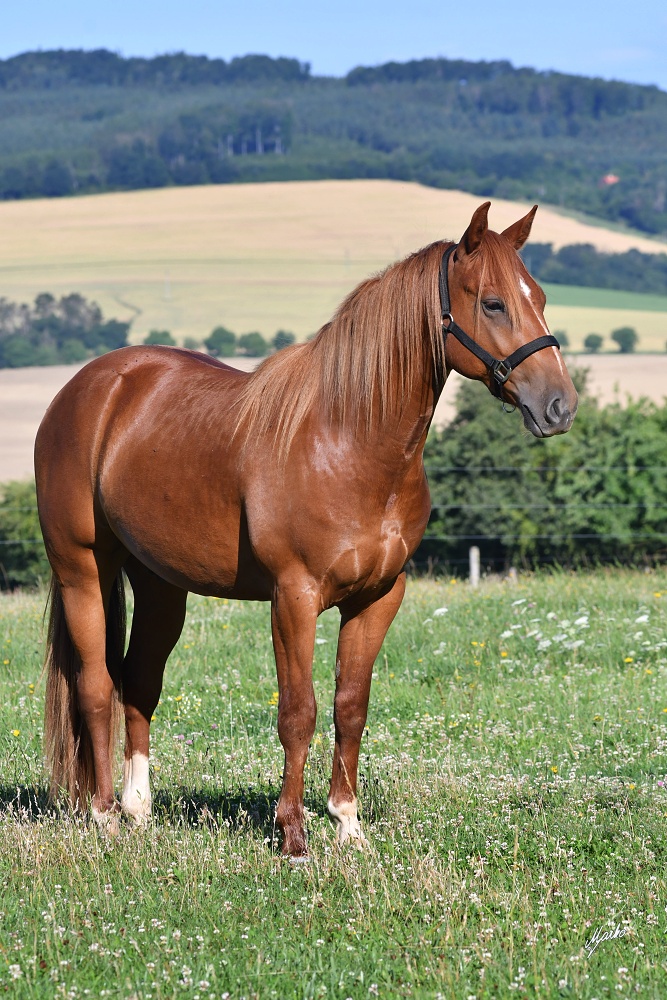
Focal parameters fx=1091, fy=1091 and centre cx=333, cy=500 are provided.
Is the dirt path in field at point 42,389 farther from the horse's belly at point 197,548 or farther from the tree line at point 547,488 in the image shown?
the horse's belly at point 197,548

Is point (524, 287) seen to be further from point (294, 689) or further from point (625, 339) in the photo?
point (625, 339)

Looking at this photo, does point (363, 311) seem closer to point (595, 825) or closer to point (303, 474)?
point (303, 474)

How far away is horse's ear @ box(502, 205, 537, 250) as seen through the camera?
13.3ft

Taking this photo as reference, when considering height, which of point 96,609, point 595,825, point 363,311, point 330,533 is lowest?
point 595,825

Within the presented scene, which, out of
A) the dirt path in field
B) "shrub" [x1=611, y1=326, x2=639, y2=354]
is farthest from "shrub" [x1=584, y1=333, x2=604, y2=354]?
the dirt path in field

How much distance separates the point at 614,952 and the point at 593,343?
70.1 m

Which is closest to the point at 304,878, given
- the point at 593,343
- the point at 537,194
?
the point at 593,343

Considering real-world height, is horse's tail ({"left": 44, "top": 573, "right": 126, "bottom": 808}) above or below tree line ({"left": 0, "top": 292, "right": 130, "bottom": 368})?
above

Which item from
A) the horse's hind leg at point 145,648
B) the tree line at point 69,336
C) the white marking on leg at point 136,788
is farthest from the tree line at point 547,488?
the tree line at point 69,336

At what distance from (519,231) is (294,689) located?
1.94 m

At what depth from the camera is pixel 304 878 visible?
4055mm

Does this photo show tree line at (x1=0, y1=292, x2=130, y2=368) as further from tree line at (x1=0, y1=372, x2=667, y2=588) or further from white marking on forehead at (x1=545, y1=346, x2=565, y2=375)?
white marking on forehead at (x1=545, y1=346, x2=565, y2=375)

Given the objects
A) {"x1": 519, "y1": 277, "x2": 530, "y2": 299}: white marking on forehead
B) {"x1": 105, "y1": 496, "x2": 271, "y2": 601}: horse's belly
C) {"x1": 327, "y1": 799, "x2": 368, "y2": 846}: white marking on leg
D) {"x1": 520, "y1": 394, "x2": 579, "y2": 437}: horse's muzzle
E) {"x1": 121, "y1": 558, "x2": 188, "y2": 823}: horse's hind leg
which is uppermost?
{"x1": 519, "y1": 277, "x2": 530, "y2": 299}: white marking on forehead

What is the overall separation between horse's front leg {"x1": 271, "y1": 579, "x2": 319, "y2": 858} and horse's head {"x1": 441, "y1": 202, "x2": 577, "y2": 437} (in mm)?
1044
